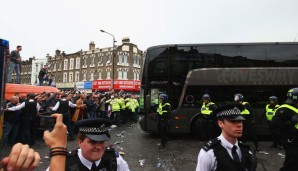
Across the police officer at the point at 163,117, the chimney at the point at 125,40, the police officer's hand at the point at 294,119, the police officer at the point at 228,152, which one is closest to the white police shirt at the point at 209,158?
the police officer at the point at 228,152

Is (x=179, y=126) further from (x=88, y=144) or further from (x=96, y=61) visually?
(x=96, y=61)

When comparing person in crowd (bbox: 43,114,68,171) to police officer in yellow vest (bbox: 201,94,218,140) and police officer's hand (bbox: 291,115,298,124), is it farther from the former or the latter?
Answer: police officer in yellow vest (bbox: 201,94,218,140)

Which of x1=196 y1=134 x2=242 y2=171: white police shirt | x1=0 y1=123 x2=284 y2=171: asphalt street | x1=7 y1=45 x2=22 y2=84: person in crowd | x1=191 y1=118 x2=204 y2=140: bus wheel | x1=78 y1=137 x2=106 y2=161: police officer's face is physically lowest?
x1=0 y1=123 x2=284 y2=171: asphalt street

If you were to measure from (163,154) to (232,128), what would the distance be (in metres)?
5.96

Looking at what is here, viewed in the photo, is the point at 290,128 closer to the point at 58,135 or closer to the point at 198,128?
the point at 58,135

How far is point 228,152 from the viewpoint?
2.62 m

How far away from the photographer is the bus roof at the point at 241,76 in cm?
1056

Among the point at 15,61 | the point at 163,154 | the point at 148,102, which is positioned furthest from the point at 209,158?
the point at 15,61

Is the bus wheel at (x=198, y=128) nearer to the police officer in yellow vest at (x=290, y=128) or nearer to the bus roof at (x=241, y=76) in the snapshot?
the bus roof at (x=241, y=76)

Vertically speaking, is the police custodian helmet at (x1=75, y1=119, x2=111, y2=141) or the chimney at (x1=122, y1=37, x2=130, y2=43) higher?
the chimney at (x1=122, y1=37, x2=130, y2=43)

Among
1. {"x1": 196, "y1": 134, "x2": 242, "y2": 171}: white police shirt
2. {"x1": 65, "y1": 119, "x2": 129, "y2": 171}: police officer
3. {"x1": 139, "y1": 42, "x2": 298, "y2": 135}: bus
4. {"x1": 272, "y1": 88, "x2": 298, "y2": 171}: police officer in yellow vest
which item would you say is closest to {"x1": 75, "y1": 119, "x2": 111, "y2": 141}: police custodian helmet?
{"x1": 65, "y1": 119, "x2": 129, "y2": 171}: police officer

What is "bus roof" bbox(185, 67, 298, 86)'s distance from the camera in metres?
10.6

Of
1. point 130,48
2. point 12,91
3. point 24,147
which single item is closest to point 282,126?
point 24,147

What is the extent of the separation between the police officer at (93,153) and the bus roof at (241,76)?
A: 28.6ft
